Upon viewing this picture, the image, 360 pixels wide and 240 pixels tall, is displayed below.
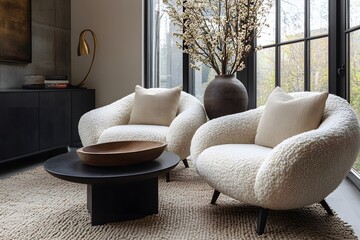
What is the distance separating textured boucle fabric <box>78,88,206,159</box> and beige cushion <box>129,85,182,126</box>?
0.35 ft

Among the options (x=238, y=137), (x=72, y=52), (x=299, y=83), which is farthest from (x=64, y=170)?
(x=72, y=52)

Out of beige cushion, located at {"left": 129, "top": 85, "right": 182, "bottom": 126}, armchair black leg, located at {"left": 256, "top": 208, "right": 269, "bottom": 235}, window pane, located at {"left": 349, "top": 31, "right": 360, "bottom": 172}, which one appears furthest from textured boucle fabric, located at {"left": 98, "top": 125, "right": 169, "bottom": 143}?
window pane, located at {"left": 349, "top": 31, "right": 360, "bottom": 172}

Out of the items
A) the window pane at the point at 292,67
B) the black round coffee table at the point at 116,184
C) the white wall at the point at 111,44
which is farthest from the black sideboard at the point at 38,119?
the window pane at the point at 292,67

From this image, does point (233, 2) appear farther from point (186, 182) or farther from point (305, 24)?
point (186, 182)

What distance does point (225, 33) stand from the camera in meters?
3.35

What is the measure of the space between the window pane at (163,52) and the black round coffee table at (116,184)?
247cm

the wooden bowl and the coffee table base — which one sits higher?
the wooden bowl

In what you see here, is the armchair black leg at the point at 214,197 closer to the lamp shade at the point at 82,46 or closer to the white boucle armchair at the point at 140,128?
the white boucle armchair at the point at 140,128

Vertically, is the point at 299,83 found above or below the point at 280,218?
above

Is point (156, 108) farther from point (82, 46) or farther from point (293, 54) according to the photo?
point (82, 46)

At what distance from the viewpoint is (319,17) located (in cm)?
316

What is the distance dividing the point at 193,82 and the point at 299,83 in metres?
1.36

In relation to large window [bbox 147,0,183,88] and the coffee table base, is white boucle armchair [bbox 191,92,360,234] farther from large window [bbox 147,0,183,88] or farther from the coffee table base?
large window [bbox 147,0,183,88]

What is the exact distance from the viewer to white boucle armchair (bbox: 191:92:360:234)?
66.6 inches
